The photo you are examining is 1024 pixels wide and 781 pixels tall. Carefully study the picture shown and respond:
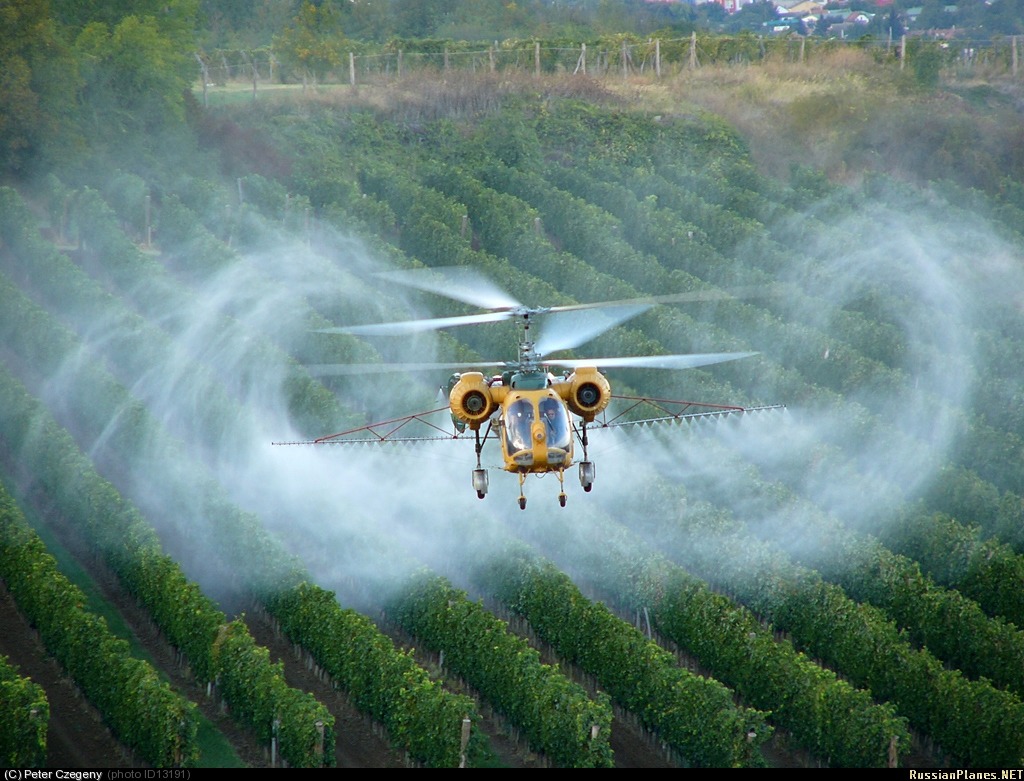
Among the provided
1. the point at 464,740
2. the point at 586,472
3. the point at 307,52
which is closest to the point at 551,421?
the point at 586,472

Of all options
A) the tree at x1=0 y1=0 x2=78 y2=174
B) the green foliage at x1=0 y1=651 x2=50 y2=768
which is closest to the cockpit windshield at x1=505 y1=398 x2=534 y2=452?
the green foliage at x1=0 y1=651 x2=50 y2=768

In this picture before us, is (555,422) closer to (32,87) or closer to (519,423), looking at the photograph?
(519,423)

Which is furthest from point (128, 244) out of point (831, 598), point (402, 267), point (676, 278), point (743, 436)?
point (831, 598)

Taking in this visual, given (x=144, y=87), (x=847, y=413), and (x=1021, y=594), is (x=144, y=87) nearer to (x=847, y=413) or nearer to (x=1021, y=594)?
(x=847, y=413)

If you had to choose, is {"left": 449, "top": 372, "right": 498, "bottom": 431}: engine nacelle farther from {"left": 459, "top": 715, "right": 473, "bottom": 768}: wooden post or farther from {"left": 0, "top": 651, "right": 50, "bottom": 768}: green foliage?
{"left": 0, "top": 651, "right": 50, "bottom": 768}: green foliage

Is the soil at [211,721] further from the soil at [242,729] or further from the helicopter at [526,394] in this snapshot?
the helicopter at [526,394]
